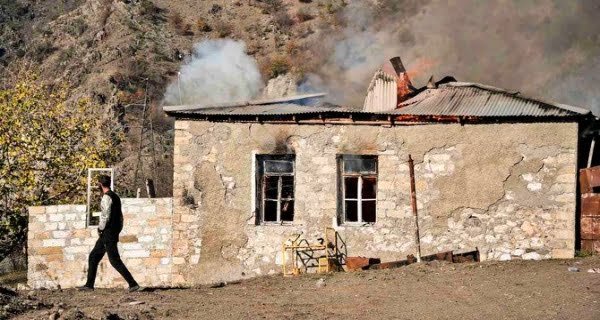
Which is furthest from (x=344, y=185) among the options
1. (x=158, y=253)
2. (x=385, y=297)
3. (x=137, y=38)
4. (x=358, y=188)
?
(x=137, y=38)

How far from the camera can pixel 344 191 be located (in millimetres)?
14859

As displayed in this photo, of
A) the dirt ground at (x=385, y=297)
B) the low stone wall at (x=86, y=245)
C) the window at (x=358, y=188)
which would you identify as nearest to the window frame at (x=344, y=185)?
the window at (x=358, y=188)

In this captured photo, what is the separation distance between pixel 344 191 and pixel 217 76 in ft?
84.0

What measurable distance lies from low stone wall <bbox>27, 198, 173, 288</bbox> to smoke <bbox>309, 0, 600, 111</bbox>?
1122 cm

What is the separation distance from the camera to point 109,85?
1682 inches

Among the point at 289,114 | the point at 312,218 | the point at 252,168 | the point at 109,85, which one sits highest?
the point at 109,85

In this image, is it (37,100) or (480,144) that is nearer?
(480,144)

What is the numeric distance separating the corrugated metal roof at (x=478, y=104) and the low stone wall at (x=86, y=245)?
5.55 m

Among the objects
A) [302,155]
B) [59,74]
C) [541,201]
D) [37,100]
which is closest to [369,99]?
[302,155]

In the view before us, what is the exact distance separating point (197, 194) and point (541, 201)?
278 inches

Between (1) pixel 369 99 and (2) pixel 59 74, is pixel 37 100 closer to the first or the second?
(1) pixel 369 99

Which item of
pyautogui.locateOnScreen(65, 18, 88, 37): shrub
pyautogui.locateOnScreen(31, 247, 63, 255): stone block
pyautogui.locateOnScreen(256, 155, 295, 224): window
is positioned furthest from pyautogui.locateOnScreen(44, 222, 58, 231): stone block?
pyautogui.locateOnScreen(65, 18, 88, 37): shrub

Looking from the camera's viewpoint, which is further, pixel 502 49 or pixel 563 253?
pixel 502 49

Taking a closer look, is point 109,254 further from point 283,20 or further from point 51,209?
point 283,20
